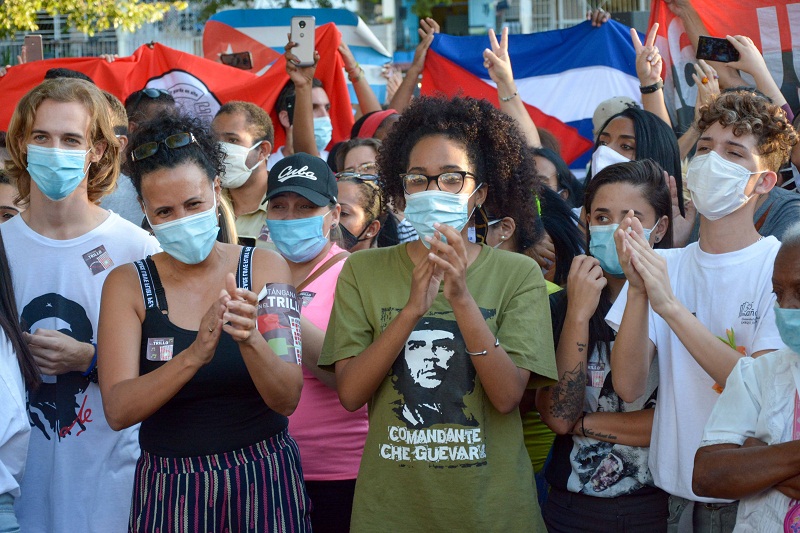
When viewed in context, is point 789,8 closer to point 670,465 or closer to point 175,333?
point 670,465

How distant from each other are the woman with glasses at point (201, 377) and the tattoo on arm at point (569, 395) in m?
0.97

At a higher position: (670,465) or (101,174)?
(101,174)

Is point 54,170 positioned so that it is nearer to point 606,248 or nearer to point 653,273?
point 606,248

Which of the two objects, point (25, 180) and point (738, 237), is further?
Result: point (25, 180)

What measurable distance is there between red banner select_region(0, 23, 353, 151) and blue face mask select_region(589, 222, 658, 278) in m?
4.31

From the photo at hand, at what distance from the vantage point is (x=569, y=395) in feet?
11.2

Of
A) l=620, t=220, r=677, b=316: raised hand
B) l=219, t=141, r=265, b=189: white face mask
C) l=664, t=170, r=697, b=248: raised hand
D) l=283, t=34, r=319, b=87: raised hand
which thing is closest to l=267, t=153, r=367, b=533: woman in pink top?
l=620, t=220, r=677, b=316: raised hand

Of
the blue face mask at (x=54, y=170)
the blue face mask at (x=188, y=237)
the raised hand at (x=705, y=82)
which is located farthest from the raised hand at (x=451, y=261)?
the raised hand at (x=705, y=82)

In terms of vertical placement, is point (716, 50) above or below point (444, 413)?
above

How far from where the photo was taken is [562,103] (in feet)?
25.7

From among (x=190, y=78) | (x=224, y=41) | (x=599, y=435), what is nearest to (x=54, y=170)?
(x=599, y=435)

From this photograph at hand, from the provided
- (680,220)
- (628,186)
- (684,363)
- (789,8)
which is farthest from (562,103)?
(684,363)

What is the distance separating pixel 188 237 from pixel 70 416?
89 cm

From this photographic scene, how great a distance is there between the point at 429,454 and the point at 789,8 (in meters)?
4.74
